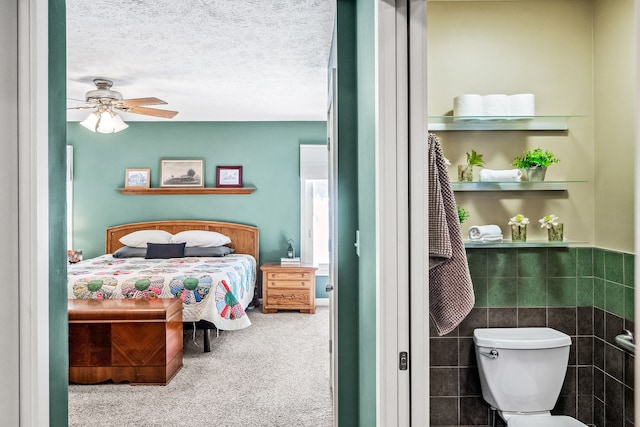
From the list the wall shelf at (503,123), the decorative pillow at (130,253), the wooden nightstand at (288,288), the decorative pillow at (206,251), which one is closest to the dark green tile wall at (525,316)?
the wall shelf at (503,123)

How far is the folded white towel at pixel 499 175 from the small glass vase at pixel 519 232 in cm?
25

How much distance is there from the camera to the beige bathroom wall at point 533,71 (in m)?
2.70

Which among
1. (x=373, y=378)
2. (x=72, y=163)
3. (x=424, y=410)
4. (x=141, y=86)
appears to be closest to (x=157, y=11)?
(x=141, y=86)

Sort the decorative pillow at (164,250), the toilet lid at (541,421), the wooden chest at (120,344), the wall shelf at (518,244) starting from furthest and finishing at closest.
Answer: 1. the decorative pillow at (164,250)
2. the wooden chest at (120,344)
3. the wall shelf at (518,244)
4. the toilet lid at (541,421)

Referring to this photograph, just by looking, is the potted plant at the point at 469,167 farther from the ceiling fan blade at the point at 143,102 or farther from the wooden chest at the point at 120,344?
the ceiling fan blade at the point at 143,102

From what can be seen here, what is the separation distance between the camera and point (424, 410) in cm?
137

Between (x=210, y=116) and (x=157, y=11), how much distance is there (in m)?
3.42

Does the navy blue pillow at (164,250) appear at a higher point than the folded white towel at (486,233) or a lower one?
lower

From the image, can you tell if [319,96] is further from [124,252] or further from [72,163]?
[72,163]

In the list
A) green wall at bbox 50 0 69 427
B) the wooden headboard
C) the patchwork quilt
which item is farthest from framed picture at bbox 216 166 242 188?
green wall at bbox 50 0 69 427

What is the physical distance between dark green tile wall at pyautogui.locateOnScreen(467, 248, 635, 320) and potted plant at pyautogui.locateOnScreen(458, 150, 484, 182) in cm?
39

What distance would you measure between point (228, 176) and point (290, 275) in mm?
1545

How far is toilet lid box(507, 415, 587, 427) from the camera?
2.31 meters

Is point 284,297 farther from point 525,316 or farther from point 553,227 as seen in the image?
point 553,227
